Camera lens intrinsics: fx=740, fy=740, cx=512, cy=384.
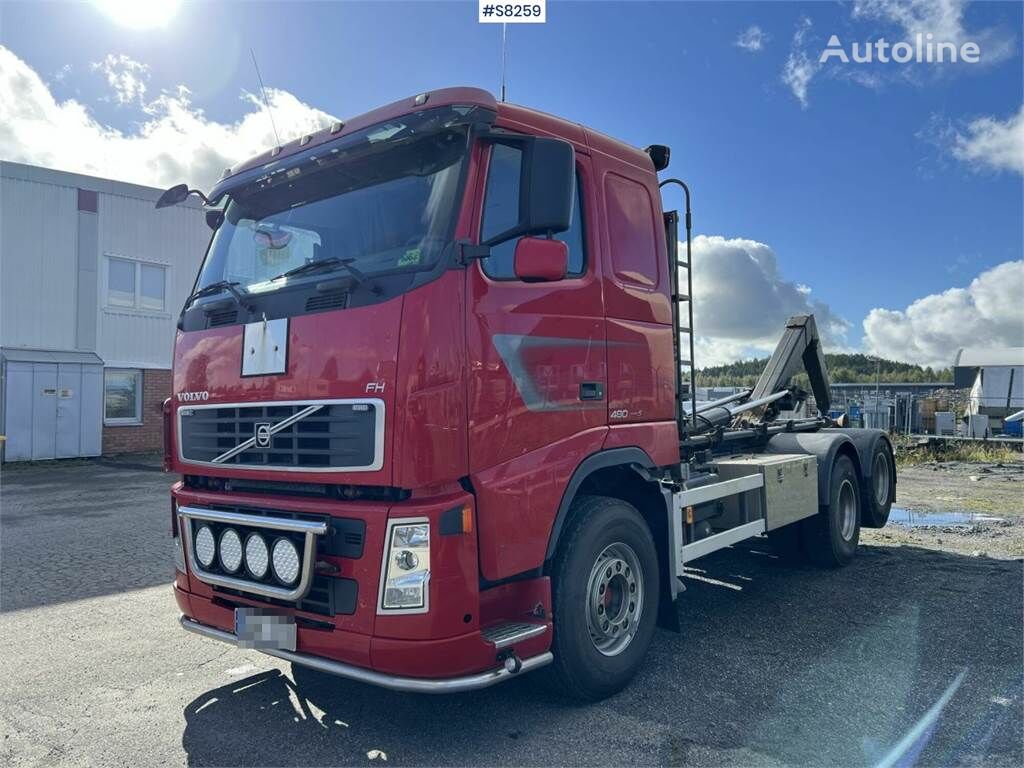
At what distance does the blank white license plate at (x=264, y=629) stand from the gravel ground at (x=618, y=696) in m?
0.46

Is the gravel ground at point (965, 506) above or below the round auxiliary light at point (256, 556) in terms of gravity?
below

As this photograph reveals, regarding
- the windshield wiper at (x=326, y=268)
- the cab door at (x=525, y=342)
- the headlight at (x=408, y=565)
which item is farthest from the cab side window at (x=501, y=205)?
the headlight at (x=408, y=565)

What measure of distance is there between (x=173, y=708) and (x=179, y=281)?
17.9 meters

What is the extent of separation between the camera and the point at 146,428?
62.6 ft

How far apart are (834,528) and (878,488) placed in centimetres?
148

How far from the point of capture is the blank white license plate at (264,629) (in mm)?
3436

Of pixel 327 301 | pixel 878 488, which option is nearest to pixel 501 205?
pixel 327 301

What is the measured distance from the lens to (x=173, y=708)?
389cm

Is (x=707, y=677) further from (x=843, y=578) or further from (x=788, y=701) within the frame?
(x=843, y=578)

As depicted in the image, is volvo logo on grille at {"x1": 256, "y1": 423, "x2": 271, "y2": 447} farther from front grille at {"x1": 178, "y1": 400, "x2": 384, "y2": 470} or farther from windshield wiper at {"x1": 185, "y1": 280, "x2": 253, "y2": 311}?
windshield wiper at {"x1": 185, "y1": 280, "x2": 253, "y2": 311}

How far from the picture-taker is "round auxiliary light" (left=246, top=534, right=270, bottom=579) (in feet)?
11.5

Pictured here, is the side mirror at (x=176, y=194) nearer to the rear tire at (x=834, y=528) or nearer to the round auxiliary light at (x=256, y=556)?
the round auxiliary light at (x=256, y=556)

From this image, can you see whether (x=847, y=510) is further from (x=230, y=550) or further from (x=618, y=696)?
(x=230, y=550)

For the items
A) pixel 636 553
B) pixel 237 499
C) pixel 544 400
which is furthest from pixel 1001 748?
pixel 237 499
